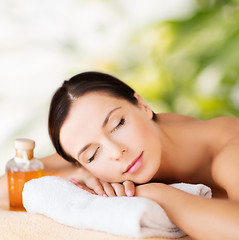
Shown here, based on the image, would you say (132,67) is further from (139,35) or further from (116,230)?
(116,230)

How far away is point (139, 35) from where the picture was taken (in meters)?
2.46

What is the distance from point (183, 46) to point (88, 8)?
1.86 feet

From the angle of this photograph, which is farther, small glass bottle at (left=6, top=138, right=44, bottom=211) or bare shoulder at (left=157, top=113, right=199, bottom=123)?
bare shoulder at (left=157, top=113, right=199, bottom=123)

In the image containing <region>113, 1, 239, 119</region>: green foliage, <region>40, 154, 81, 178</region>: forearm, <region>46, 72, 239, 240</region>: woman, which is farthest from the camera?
<region>113, 1, 239, 119</region>: green foliage

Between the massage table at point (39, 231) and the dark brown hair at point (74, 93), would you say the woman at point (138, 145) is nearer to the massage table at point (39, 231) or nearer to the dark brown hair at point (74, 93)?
the dark brown hair at point (74, 93)

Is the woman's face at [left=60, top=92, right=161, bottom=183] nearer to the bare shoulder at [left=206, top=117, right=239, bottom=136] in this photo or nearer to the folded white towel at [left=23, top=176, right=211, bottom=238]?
the folded white towel at [left=23, top=176, right=211, bottom=238]

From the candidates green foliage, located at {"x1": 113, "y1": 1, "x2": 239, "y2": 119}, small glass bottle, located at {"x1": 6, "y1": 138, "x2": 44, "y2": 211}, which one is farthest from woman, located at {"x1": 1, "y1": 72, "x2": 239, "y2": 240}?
green foliage, located at {"x1": 113, "y1": 1, "x2": 239, "y2": 119}

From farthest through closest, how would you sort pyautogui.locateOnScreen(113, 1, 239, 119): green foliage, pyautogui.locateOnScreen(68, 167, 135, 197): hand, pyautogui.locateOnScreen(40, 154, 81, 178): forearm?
pyautogui.locateOnScreen(113, 1, 239, 119): green foliage, pyautogui.locateOnScreen(40, 154, 81, 178): forearm, pyautogui.locateOnScreen(68, 167, 135, 197): hand

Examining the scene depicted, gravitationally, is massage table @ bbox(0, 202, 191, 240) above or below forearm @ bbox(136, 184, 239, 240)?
below

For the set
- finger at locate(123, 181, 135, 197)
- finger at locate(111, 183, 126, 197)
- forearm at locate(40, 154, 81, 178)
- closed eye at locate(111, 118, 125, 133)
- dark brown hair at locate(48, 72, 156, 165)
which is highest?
dark brown hair at locate(48, 72, 156, 165)

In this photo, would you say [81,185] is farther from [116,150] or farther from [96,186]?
[116,150]

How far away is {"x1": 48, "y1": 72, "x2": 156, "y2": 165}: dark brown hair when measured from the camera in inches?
55.9

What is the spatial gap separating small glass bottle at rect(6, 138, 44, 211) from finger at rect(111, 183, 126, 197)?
27 cm

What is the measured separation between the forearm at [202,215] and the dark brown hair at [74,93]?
447mm
